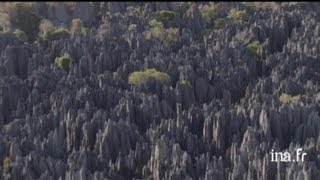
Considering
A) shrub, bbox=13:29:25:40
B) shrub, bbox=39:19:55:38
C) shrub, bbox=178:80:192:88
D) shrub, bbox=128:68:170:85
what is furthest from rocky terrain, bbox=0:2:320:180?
shrub, bbox=39:19:55:38

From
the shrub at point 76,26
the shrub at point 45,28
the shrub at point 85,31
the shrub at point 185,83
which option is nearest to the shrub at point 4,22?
the shrub at point 45,28

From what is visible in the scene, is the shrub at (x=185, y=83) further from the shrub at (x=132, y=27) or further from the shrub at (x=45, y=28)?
the shrub at (x=45, y=28)

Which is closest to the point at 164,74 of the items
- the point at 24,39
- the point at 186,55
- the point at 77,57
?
the point at 186,55

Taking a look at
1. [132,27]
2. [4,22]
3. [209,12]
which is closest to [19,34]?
[4,22]

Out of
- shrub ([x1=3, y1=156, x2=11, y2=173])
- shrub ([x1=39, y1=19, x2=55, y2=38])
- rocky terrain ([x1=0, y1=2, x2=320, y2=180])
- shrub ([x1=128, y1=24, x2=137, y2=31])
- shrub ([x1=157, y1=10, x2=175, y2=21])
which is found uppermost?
shrub ([x1=157, y1=10, x2=175, y2=21])

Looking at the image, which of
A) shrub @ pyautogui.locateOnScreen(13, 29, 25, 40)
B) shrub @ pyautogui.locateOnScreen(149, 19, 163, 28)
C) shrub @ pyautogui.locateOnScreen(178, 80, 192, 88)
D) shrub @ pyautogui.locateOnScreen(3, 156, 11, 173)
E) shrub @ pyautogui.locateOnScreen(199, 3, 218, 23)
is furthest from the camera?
shrub @ pyautogui.locateOnScreen(199, 3, 218, 23)

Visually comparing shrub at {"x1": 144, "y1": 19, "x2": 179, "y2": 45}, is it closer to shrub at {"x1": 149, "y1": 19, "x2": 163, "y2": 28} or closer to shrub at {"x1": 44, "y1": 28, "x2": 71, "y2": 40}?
shrub at {"x1": 149, "y1": 19, "x2": 163, "y2": 28}
